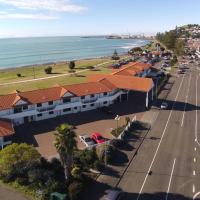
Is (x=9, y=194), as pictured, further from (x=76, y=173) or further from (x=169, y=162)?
(x=169, y=162)

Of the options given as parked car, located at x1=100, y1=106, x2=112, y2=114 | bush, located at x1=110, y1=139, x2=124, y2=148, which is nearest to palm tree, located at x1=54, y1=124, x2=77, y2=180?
bush, located at x1=110, y1=139, x2=124, y2=148

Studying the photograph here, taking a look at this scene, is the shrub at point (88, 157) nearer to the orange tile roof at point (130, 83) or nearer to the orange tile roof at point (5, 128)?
the orange tile roof at point (5, 128)

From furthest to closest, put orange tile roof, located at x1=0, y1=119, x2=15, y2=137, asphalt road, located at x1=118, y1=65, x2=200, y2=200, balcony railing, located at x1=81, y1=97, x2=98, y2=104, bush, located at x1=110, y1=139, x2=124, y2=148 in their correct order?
balcony railing, located at x1=81, y1=97, x2=98, y2=104, bush, located at x1=110, y1=139, x2=124, y2=148, orange tile roof, located at x1=0, y1=119, x2=15, y2=137, asphalt road, located at x1=118, y1=65, x2=200, y2=200

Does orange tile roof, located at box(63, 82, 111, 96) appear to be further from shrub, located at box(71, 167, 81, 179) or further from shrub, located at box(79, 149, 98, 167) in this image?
shrub, located at box(71, 167, 81, 179)

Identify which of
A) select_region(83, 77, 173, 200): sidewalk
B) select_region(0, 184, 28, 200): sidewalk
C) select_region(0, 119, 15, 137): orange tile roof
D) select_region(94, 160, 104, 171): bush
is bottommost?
select_region(0, 184, 28, 200): sidewalk

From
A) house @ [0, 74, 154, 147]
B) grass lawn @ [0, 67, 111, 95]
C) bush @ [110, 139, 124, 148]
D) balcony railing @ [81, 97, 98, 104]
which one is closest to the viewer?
bush @ [110, 139, 124, 148]

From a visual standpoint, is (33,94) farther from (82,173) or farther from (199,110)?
(199,110)
